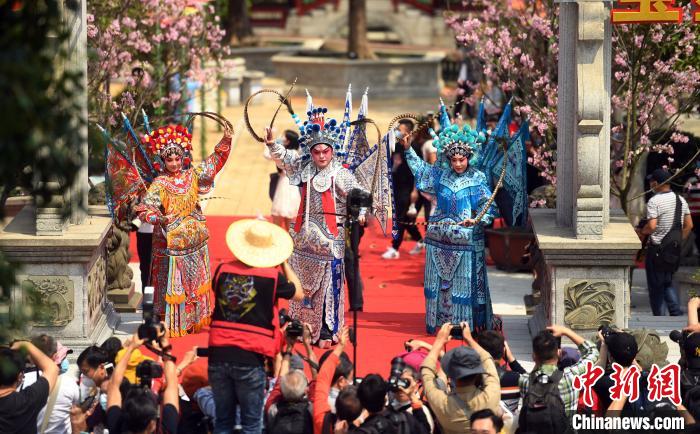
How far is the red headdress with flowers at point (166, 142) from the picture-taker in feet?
41.5

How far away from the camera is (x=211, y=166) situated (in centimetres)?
1297

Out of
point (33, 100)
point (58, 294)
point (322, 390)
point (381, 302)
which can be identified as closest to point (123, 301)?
point (381, 302)

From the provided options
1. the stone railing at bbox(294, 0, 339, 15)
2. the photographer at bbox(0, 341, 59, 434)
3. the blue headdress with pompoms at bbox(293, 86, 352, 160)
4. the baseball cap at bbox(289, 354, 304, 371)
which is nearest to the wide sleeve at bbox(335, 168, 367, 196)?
the blue headdress with pompoms at bbox(293, 86, 352, 160)

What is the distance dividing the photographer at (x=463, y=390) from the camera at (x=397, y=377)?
0.48 feet

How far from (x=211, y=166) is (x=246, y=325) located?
3.46 m

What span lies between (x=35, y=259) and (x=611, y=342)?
4854 millimetres

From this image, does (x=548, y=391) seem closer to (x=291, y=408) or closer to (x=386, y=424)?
(x=386, y=424)

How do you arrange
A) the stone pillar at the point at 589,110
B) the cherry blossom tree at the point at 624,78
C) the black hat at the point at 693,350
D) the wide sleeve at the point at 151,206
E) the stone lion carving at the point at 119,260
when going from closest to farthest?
1. the black hat at the point at 693,350
2. the stone pillar at the point at 589,110
3. the wide sleeve at the point at 151,206
4. the stone lion carving at the point at 119,260
5. the cherry blossom tree at the point at 624,78

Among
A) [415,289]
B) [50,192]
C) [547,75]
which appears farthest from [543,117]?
[50,192]

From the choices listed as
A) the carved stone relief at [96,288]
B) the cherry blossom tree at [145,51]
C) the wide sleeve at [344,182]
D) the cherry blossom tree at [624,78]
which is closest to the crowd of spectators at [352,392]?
the carved stone relief at [96,288]

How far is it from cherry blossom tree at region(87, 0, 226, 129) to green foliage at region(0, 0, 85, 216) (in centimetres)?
825

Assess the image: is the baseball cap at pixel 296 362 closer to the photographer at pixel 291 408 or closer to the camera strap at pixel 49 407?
the photographer at pixel 291 408

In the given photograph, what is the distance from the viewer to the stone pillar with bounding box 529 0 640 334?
11984mm

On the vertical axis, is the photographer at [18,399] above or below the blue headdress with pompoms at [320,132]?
below
